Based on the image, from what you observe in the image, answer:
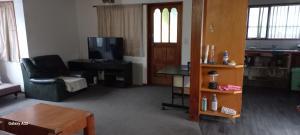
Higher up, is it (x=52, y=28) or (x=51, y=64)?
(x=52, y=28)

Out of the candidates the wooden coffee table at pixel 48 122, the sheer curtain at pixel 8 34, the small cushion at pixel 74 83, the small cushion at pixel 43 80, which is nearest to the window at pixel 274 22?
the small cushion at pixel 74 83

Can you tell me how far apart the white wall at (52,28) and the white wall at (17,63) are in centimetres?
9

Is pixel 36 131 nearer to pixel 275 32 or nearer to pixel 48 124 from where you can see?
pixel 48 124

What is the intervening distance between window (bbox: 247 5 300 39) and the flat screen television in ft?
11.3

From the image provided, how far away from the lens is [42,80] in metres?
4.36

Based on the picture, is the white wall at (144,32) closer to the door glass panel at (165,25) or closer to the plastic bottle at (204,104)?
the door glass panel at (165,25)

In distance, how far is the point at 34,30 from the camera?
4.78m

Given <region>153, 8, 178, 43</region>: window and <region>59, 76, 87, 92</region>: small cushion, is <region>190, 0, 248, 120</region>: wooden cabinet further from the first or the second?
<region>59, 76, 87, 92</region>: small cushion

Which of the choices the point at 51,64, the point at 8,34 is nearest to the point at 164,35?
the point at 51,64

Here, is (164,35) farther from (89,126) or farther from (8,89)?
(8,89)

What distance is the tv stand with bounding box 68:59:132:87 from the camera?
17.3 ft

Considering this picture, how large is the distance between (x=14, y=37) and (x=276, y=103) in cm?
584

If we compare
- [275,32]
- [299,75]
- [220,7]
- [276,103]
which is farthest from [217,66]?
[275,32]

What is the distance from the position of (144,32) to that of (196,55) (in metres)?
2.53
